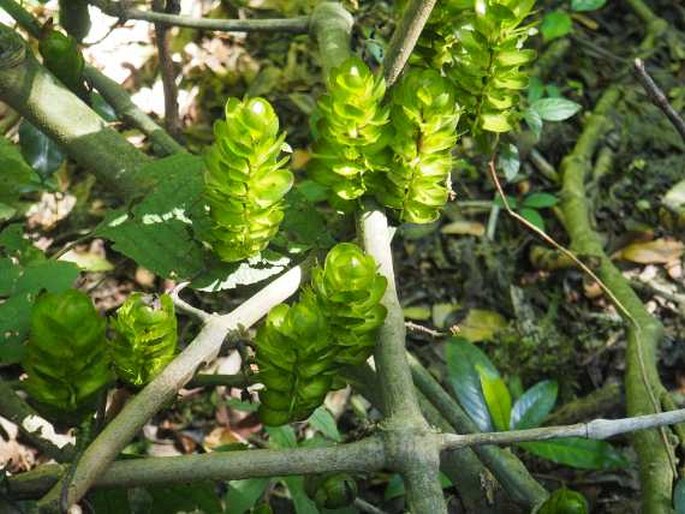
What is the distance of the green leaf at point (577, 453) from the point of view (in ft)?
6.21

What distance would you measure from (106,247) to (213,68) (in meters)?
0.80

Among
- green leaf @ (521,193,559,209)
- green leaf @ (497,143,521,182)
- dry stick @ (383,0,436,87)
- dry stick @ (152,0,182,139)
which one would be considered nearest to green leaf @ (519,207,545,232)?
green leaf @ (521,193,559,209)

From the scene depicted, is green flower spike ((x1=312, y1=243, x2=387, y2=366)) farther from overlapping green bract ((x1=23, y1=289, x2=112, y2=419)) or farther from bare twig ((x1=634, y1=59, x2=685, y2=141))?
bare twig ((x1=634, y1=59, x2=685, y2=141))


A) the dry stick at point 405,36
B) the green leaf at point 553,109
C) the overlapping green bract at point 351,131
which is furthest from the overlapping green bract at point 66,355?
the green leaf at point 553,109

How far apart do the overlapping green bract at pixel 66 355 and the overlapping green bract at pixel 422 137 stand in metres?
0.51

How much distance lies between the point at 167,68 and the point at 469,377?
1047 millimetres

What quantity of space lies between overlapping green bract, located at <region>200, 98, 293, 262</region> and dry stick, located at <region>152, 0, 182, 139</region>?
0.78m

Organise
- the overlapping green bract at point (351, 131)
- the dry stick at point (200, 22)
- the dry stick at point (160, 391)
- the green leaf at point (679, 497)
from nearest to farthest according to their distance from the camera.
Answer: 1. the dry stick at point (160, 391)
2. the overlapping green bract at point (351, 131)
3. the green leaf at point (679, 497)
4. the dry stick at point (200, 22)

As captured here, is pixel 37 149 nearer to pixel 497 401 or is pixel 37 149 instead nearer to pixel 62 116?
pixel 62 116

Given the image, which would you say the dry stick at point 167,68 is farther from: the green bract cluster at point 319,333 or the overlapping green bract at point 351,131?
the green bract cluster at point 319,333

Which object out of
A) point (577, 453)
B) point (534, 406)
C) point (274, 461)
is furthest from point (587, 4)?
point (274, 461)

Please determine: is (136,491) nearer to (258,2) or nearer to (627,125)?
(258,2)

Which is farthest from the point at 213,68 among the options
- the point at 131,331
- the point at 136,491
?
the point at 131,331

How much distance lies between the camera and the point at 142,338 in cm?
113
